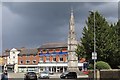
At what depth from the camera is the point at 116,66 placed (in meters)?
52.7

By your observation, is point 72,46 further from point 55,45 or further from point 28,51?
point 28,51

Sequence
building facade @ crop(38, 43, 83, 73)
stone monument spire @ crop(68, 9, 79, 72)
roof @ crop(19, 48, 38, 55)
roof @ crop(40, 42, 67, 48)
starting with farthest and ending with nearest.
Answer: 1. roof @ crop(19, 48, 38, 55)
2. roof @ crop(40, 42, 67, 48)
3. building facade @ crop(38, 43, 83, 73)
4. stone monument spire @ crop(68, 9, 79, 72)

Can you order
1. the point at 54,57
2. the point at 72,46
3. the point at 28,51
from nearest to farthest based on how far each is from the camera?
1. the point at 72,46
2. the point at 54,57
3. the point at 28,51

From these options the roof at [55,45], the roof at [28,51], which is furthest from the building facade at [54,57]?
the roof at [28,51]

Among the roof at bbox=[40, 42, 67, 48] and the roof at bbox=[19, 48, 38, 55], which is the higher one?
the roof at bbox=[40, 42, 67, 48]

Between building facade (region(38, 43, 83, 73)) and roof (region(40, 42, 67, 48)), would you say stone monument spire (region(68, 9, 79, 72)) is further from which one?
roof (region(40, 42, 67, 48))

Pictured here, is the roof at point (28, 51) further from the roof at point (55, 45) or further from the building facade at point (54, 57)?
the roof at point (55, 45)

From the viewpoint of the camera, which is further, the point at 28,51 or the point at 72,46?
the point at 28,51

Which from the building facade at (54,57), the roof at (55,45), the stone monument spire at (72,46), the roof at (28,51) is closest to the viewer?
the stone monument spire at (72,46)

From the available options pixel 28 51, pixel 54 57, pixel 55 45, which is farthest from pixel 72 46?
pixel 28 51

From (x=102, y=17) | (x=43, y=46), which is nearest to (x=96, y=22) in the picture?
(x=102, y=17)

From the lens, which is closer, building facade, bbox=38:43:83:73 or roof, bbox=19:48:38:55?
building facade, bbox=38:43:83:73

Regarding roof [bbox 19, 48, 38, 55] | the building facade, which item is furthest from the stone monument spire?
roof [bbox 19, 48, 38, 55]

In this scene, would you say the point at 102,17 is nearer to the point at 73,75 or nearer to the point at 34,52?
the point at 73,75
